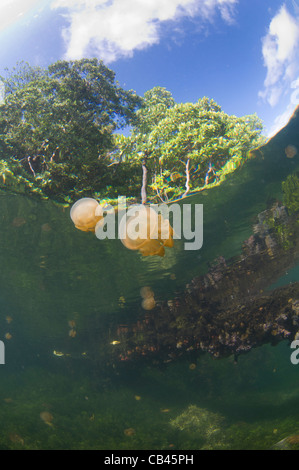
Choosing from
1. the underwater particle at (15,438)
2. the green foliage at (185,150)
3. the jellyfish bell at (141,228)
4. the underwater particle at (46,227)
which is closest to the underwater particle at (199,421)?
the underwater particle at (15,438)

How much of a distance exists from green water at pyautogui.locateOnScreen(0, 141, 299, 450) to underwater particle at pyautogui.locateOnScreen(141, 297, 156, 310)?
1.98 ft

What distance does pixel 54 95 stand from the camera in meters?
12.3

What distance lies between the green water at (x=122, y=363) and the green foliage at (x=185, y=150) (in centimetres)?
83

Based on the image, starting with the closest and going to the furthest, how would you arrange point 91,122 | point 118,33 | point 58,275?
point 118,33 < point 91,122 < point 58,275

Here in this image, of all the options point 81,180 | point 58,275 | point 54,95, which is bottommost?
point 58,275

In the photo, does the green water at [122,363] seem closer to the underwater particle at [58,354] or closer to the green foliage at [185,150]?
the green foliage at [185,150]

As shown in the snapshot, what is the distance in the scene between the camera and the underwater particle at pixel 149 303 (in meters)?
18.5

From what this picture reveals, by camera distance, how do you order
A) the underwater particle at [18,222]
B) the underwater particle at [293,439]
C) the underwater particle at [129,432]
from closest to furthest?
the underwater particle at [293,439] → the underwater particle at [129,432] → the underwater particle at [18,222]

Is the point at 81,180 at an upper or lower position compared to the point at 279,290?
upper

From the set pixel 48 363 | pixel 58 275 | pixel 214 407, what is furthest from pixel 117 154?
pixel 48 363

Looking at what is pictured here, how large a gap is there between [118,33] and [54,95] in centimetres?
599

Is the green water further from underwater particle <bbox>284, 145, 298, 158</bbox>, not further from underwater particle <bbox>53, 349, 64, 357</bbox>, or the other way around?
underwater particle <bbox>53, 349, 64, 357</bbox>

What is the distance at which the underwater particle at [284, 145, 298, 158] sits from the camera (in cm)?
1041

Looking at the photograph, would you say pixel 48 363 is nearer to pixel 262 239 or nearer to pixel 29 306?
pixel 29 306
